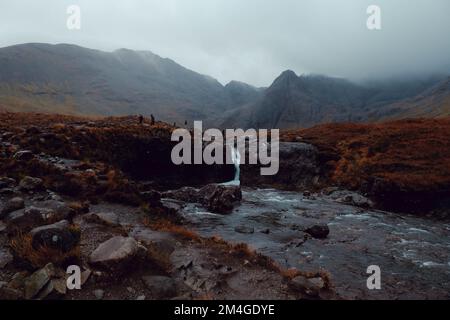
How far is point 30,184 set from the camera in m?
20.8

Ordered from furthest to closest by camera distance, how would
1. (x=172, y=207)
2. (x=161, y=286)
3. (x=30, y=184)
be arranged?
(x=172, y=207), (x=30, y=184), (x=161, y=286)

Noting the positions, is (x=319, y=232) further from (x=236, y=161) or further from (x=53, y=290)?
(x=236, y=161)

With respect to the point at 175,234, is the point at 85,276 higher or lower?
higher

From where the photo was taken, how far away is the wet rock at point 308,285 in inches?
467

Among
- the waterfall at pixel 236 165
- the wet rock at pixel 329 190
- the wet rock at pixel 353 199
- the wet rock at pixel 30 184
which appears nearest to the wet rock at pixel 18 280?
the wet rock at pixel 30 184

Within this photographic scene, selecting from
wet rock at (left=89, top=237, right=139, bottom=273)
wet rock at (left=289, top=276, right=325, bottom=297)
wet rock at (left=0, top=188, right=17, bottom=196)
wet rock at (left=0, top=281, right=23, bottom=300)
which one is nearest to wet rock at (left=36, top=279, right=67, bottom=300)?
wet rock at (left=0, top=281, right=23, bottom=300)

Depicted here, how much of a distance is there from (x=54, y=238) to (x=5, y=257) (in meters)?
1.81

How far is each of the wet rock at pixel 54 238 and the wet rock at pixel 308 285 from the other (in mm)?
7829

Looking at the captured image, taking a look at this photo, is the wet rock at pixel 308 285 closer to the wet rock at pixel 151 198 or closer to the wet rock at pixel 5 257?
the wet rock at pixel 5 257

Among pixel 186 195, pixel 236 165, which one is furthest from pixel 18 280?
pixel 236 165

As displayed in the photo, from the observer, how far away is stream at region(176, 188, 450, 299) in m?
15.8

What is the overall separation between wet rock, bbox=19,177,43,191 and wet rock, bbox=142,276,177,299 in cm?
1282

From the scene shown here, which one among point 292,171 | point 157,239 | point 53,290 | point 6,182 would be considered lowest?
point 292,171

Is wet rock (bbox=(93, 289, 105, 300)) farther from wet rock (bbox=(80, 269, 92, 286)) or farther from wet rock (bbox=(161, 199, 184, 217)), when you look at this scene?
wet rock (bbox=(161, 199, 184, 217))
